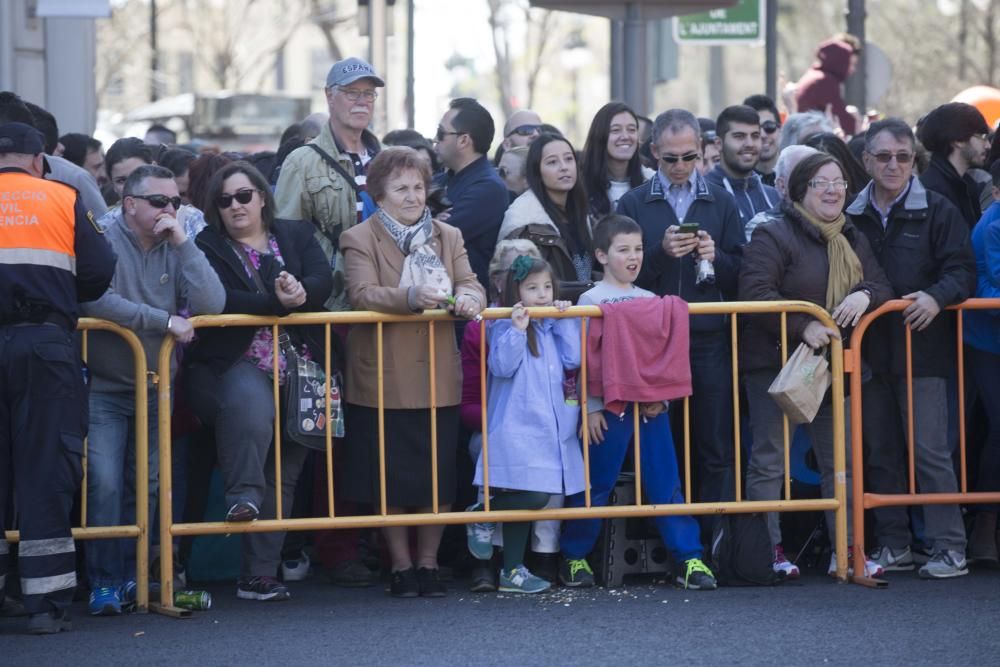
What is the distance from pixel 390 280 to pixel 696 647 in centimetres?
225

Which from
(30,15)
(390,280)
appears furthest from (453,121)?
(30,15)

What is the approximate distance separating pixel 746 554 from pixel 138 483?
2822 mm

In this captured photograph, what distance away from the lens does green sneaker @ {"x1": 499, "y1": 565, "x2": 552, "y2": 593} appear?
796cm

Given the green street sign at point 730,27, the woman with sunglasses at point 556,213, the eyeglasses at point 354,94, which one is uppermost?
the green street sign at point 730,27

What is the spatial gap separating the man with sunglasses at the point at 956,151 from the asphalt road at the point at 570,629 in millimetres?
2116

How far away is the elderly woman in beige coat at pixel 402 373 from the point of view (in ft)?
25.8

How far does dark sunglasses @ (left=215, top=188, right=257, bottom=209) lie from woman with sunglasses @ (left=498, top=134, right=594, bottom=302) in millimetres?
1384

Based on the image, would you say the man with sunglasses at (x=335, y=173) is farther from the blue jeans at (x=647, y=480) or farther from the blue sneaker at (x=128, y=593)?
the blue sneaker at (x=128, y=593)

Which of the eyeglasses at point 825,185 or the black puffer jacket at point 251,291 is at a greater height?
the eyeglasses at point 825,185

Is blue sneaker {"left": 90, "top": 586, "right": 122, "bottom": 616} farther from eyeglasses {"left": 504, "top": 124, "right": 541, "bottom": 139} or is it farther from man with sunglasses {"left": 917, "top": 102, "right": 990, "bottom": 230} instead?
man with sunglasses {"left": 917, "top": 102, "right": 990, "bottom": 230}

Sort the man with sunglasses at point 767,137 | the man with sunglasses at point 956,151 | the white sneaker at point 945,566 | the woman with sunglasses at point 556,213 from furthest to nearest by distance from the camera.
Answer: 1. the man with sunglasses at point 767,137
2. the man with sunglasses at point 956,151
3. the woman with sunglasses at point 556,213
4. the white sneaker at point 945,566

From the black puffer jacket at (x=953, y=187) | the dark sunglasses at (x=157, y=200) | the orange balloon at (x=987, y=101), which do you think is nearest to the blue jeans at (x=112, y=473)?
the dark sunglasses at (x=157, y=200)

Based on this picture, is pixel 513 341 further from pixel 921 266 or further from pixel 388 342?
pixel 921 266

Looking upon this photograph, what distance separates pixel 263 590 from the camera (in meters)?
7.93
